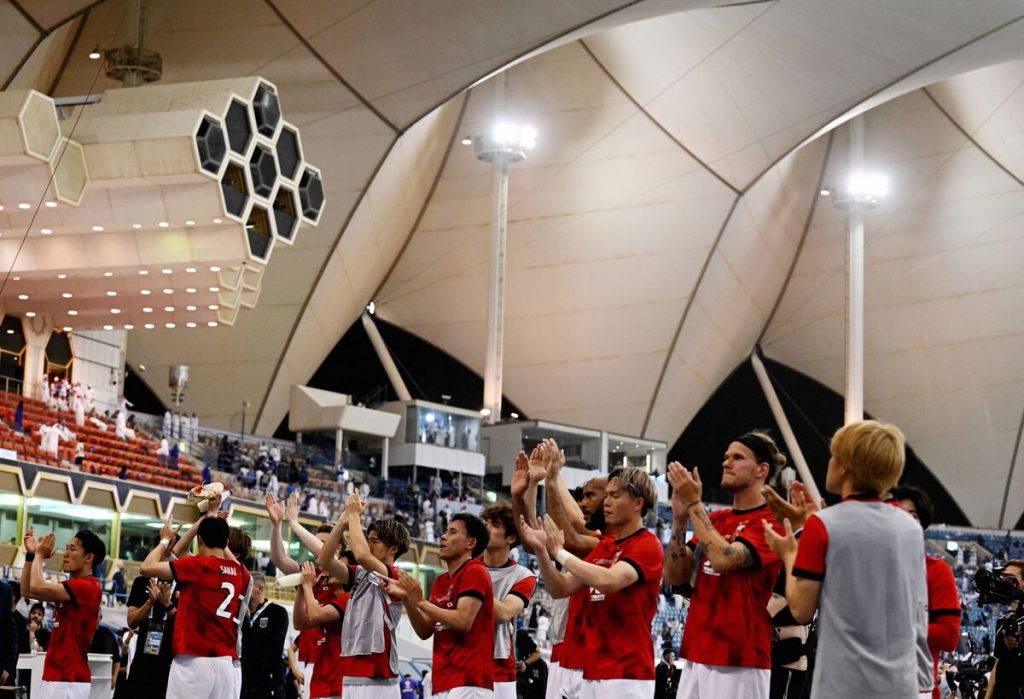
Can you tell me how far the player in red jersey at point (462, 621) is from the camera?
8.28 m

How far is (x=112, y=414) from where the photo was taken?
3881 cm

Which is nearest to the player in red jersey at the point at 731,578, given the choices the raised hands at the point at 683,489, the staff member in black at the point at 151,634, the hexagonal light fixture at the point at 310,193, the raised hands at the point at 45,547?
the raised hands at the point at 683,489

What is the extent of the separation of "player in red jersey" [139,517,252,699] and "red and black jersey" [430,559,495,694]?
1.83 meters

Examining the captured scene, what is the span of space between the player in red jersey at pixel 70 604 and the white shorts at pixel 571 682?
3.47m

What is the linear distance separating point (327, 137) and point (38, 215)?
13507mm

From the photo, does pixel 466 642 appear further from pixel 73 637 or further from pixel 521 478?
pixel 73 637

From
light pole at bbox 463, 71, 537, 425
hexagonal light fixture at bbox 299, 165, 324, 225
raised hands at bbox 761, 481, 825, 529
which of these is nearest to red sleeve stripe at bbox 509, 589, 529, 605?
raised hands at bbox 761, 481, 825, 529

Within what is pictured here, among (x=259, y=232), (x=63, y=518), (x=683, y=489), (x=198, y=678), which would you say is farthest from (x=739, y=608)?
→ (x=259, y=232)

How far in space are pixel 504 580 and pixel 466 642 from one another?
1130mm

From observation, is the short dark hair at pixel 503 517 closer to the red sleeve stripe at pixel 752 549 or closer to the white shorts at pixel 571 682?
the white shorts at pixel 571 682

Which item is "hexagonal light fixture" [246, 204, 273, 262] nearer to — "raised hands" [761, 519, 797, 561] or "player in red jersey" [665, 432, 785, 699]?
"player in red jersey" [665, 432, 785, 699]

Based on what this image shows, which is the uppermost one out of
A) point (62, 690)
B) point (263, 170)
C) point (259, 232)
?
point (263, 170)

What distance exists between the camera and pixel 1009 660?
10.4 metres

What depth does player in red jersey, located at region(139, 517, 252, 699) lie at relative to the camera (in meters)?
9.62
